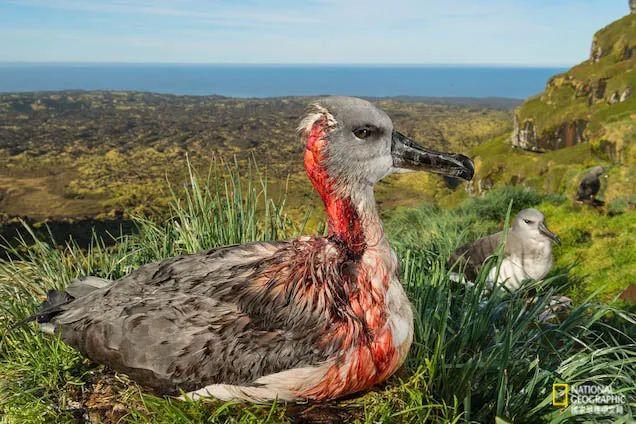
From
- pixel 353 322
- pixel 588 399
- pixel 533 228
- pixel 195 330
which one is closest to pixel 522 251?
pixel 533 228

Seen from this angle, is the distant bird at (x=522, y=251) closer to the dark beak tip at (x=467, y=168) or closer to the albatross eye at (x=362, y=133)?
the dark beak tip at (x=467, y=168)

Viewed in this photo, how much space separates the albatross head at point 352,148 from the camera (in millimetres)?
2523

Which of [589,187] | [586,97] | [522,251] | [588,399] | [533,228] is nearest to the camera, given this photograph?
[588,399]

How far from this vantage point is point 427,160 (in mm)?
2674

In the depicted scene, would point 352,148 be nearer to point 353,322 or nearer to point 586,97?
point 353,322

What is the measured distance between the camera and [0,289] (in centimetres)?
406

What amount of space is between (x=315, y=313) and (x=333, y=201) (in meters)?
0.61

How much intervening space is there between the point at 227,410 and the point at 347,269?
1.02 meters

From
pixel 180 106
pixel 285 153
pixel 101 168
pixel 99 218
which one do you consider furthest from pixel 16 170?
pixel 180 106

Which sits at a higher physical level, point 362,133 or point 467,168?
point 362,133

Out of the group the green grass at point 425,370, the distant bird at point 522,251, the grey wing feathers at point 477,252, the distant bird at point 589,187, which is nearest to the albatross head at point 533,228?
the distant bird at point 522,251

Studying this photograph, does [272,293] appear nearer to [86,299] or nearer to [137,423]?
[137,423]

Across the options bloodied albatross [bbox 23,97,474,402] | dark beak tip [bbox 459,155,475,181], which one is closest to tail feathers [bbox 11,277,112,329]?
bloodied albatross [bbox 23,97,474,402]

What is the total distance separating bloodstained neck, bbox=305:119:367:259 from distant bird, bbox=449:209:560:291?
2.88 meters
